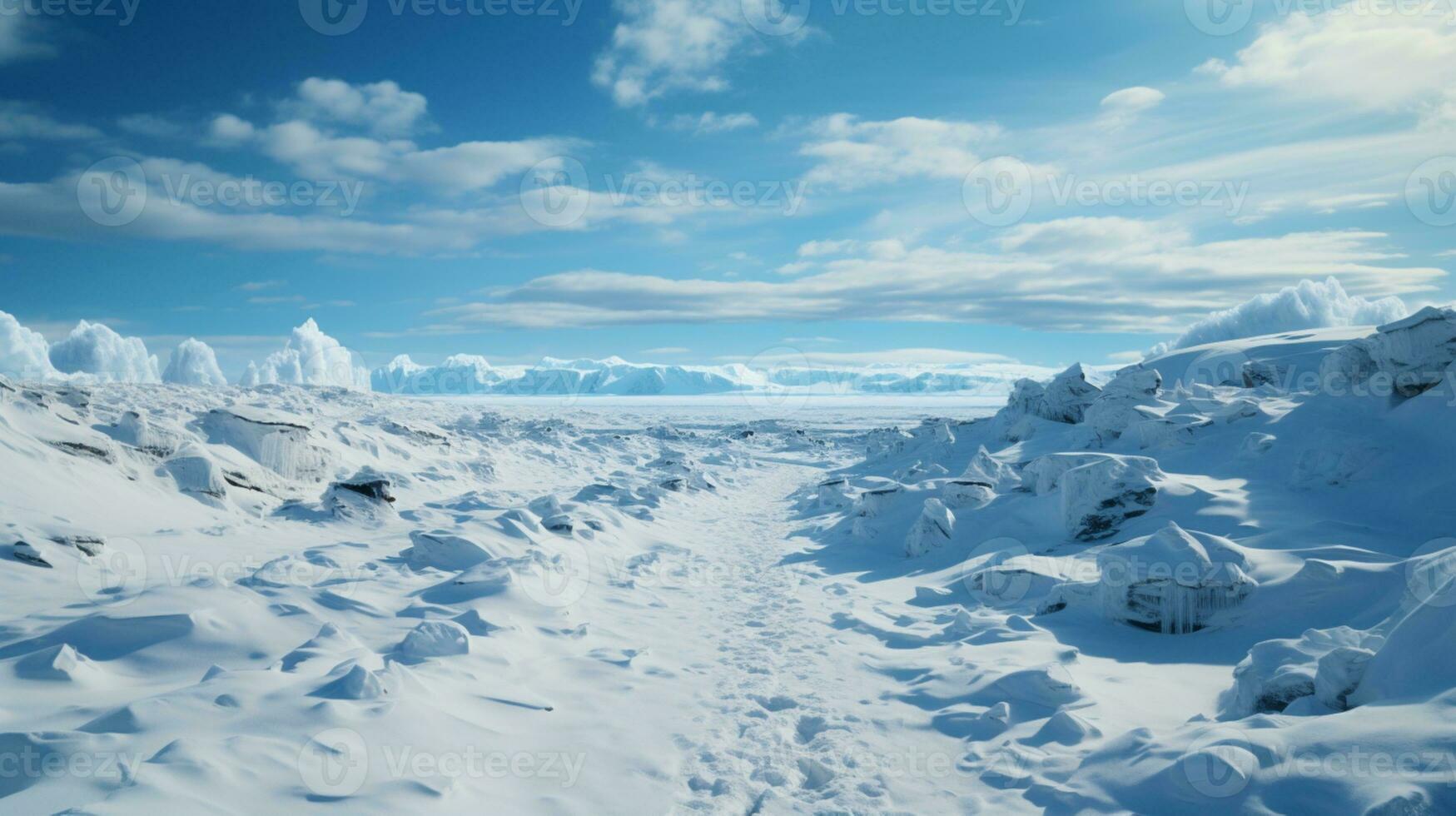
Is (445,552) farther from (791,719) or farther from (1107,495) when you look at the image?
(1107,495)

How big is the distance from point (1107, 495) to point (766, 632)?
4.93 metres

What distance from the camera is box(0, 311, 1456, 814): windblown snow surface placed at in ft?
11.0

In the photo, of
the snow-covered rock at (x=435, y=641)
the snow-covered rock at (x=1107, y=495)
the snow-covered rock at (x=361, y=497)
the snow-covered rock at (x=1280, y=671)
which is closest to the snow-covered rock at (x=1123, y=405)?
the snow-covered rock at (x=1107, y=495)

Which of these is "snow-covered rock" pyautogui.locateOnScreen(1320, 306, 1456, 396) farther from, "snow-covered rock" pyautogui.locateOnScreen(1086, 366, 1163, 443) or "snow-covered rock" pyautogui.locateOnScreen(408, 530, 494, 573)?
"snow-covered rock" pyautogui.locateOnScreen(408, 530, 494, 573)

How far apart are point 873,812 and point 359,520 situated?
9.26 meters

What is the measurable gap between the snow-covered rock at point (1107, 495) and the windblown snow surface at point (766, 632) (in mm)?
42

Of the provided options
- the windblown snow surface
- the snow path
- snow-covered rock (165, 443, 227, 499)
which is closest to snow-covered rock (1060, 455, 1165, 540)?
the windblown snow surface

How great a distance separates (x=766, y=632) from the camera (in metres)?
6.99

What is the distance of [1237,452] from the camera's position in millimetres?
9844

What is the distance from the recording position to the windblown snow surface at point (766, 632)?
11.0 ft

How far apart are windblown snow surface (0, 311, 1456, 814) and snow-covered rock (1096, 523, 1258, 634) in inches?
1.1

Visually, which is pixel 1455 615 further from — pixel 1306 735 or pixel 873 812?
pixel 873 812

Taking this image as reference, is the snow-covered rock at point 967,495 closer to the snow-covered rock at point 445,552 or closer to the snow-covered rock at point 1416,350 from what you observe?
the snow-covered rock at point 1416,350

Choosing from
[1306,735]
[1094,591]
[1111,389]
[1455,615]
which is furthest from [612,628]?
[1111,389]
